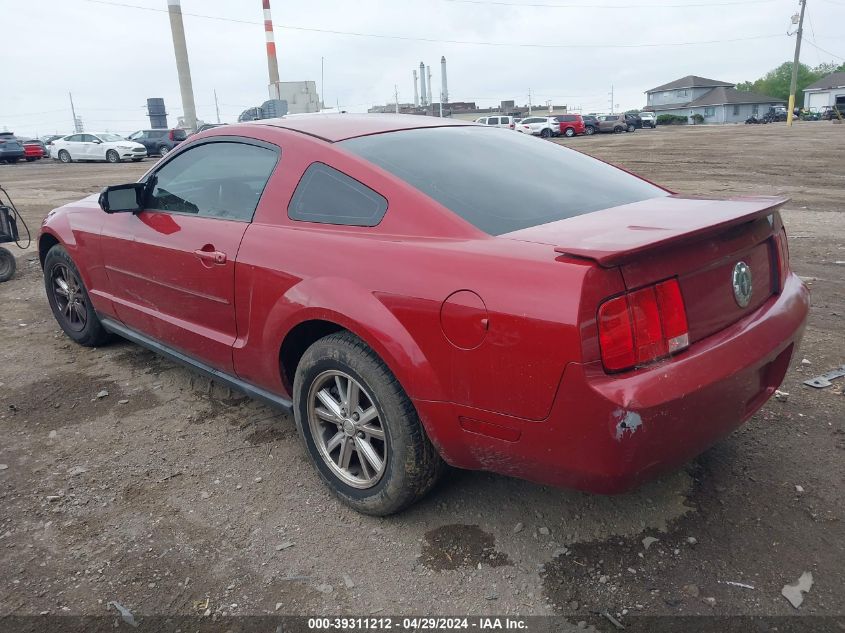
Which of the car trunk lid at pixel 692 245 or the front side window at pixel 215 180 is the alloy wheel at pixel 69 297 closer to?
the front side window at pixel 215 180

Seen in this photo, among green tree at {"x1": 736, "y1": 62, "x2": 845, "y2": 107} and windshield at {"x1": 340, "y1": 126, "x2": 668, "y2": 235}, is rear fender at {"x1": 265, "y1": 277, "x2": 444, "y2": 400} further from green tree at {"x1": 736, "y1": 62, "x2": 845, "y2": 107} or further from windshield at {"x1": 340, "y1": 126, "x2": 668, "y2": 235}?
green tree at {"x1": 736, "y1": 62, "x2": 845, "y2": 107}

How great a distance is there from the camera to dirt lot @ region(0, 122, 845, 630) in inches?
89.1

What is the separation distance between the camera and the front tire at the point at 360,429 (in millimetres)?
2463

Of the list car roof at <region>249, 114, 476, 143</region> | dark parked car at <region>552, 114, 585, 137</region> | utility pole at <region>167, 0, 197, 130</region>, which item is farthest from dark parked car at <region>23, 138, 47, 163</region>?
car roof at <region>249, 114, 476, 143</region>

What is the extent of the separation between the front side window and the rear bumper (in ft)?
4.78

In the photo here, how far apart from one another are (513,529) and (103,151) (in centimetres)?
3216

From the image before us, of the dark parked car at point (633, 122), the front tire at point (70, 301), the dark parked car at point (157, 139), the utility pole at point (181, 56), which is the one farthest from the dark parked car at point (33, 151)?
the dark parked car at point (633, 122)

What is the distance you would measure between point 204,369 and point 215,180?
97 centimetres

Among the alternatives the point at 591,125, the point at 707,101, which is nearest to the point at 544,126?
the point at 591,125

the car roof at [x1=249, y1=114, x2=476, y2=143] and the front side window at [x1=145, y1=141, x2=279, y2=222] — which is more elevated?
the car roof at [x1=249, y1=114, x2=476, y2=143]

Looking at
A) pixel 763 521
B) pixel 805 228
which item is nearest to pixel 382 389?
pixel 763 521

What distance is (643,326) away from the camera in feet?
6.61

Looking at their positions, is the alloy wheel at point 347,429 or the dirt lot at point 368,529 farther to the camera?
the alloy wheel at point 347,429

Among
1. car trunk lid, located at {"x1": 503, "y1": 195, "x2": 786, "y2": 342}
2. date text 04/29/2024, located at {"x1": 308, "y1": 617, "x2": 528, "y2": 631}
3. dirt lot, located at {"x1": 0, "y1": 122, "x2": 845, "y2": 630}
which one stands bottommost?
date text 04/29/2024, located at {"x1": 308, "y1": 617, "x2": 528, "y2": 631}
